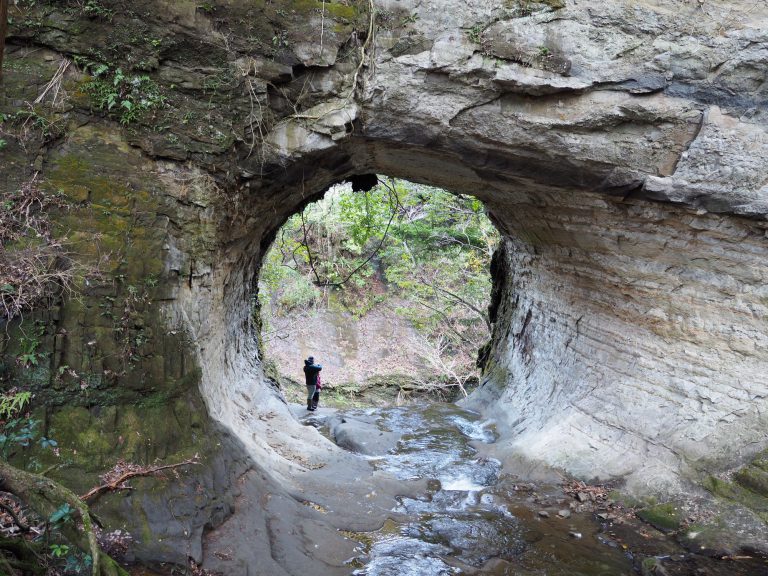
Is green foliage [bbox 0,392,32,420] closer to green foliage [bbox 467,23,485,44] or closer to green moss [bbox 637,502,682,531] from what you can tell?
green foliage [bbox 467,23,485,44]

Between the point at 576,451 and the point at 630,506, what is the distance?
111 cm

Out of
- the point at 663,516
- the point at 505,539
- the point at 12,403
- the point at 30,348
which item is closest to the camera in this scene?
the point at 12,403

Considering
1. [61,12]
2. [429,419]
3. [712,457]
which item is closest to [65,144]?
[61,12]

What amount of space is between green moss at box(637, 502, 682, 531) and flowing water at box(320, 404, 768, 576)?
126 millimetres

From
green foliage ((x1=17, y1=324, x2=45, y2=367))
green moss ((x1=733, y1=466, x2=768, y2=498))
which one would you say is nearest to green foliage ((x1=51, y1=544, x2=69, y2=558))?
green foliage ((x1=17, y1=324, x2=45, y2=367))

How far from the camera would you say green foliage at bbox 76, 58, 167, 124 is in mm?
4613

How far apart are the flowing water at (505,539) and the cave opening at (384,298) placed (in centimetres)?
526

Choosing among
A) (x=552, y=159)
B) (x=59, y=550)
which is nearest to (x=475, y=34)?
(x=552, y=159)

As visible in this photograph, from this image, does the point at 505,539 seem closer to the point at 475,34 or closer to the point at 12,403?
the point at 12,403

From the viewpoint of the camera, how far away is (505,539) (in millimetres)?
5211

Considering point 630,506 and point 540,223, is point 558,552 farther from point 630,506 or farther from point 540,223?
point 540,223

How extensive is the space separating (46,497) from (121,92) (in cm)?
353

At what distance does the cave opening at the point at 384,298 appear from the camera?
14453 mm

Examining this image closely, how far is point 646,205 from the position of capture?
6211mm
